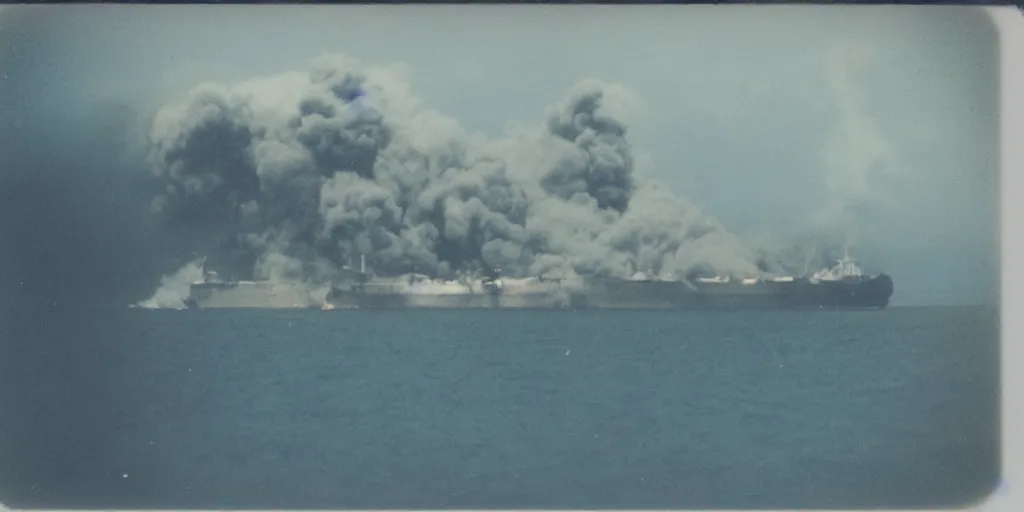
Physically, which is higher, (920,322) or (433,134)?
(433,134)

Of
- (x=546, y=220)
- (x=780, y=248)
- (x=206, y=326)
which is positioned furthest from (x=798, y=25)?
(x=206, y=326)

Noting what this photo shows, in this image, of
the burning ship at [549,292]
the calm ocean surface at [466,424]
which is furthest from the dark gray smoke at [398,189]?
the calm ocean surface at [466,424]

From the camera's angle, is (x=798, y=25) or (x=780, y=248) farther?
(x=780, y=248)

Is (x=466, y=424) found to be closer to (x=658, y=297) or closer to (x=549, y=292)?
(x=549, y=292)

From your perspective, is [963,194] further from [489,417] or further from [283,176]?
[283,176]

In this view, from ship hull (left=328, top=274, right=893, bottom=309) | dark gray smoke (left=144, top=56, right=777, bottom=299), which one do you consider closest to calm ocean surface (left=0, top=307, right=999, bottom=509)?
ship hull (left=328, top=274, right=893, bottom=309)

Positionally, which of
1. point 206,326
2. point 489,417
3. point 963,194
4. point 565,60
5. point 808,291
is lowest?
point 489,417

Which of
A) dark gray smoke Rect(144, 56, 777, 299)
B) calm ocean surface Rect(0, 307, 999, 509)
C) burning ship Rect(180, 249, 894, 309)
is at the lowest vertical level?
calm ocean surface Rect(0, 307, 999, 509)

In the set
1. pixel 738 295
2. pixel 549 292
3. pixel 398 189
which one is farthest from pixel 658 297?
pixel 398 189

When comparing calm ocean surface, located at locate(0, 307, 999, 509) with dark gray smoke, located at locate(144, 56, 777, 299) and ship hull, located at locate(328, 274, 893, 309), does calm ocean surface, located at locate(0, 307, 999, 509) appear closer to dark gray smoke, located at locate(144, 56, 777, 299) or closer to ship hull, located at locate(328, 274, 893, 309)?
ship hull, located at locate(328, 274, 893, 309)
